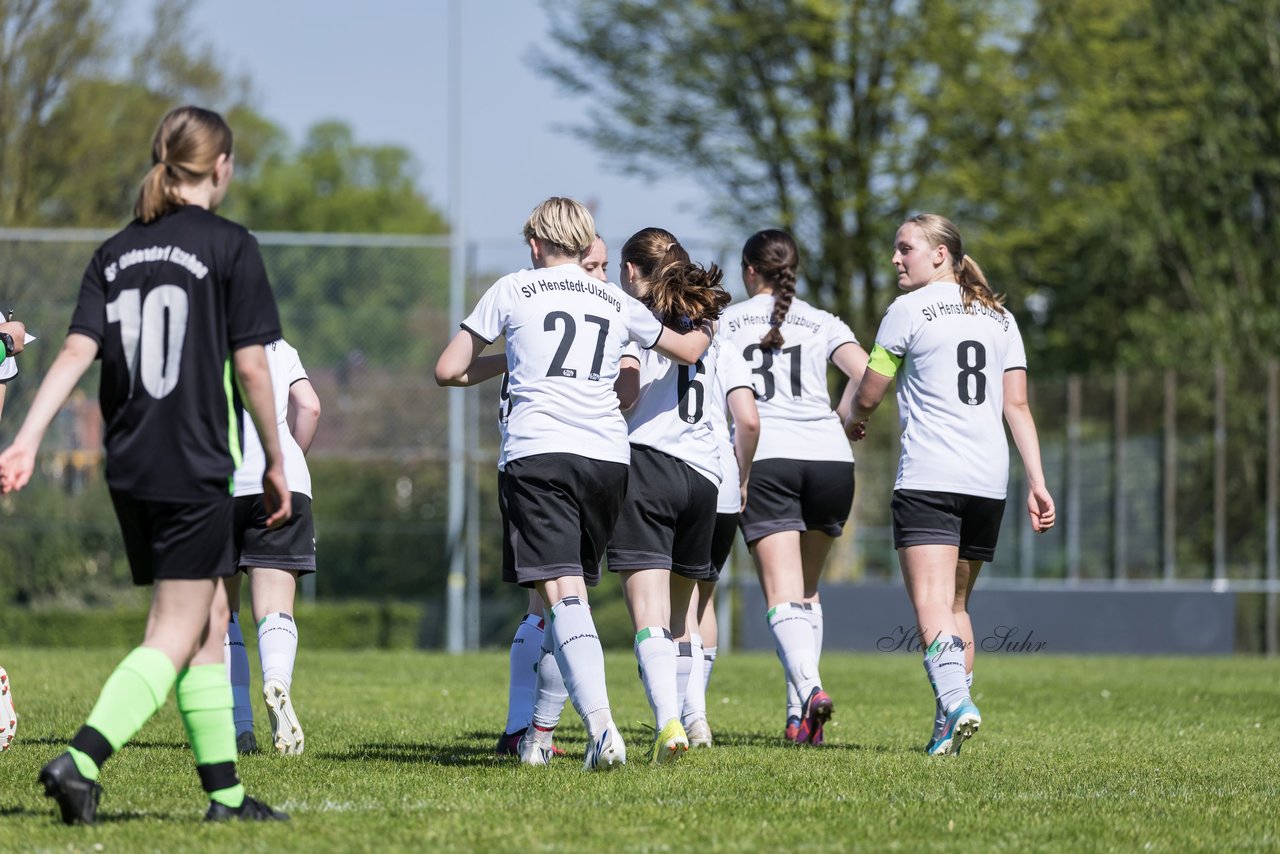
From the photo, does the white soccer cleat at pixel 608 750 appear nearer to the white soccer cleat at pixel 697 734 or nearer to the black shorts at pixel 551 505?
the black shorts at pixel 551 505

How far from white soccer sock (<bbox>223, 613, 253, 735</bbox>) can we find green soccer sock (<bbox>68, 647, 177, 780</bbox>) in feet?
7.08

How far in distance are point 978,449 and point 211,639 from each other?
3.39 m

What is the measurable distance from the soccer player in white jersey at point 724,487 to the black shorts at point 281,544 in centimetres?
165

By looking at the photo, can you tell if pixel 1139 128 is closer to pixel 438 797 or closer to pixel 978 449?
pixel 978 449

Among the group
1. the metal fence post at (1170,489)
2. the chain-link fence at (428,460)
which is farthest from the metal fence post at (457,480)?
the metal fence post at (1170,489)

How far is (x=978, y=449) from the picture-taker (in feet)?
22.4

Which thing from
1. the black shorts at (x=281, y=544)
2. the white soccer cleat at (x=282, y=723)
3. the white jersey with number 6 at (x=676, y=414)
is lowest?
the white soccer cleat at (x=282, y=723)

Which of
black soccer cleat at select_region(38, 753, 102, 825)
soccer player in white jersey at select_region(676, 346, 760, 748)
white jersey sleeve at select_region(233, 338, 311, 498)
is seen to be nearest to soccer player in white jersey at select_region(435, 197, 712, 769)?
soccer player in white jersey at select_region(676, 346, 760, 748)

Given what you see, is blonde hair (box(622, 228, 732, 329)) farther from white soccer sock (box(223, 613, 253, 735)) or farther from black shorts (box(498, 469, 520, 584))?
white soccer sock (box(223, 613, 253, 735))

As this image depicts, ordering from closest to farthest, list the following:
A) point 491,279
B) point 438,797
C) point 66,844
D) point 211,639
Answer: point 66,844
point 211,639
point 438,797
point 491,279

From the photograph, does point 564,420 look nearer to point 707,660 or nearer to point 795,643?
point 795,643

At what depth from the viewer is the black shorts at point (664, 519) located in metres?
6.30

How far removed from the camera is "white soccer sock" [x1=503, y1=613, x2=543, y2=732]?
262 inches

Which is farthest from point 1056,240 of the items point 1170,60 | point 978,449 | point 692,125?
point 978,449
